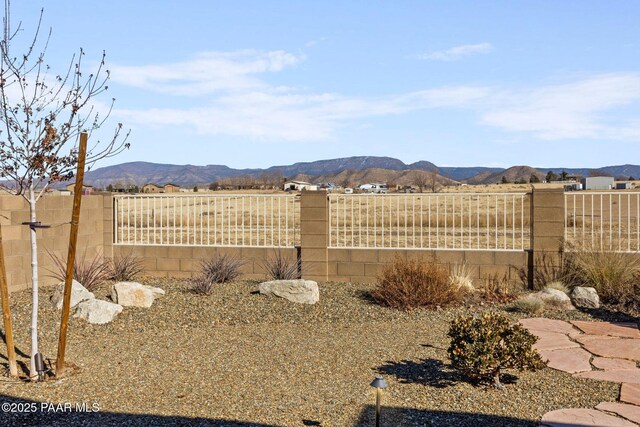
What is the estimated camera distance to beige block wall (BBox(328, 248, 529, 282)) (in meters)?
11.5

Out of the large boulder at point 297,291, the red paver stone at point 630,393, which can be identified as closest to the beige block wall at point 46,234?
the large boulder at point 297,291

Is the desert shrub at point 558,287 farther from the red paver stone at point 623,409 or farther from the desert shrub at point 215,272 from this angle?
the desert shrub at point 215,272

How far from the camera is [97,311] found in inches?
333

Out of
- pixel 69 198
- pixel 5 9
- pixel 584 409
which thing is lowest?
pixel 584 409

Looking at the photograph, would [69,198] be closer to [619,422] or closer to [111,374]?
[111,374]

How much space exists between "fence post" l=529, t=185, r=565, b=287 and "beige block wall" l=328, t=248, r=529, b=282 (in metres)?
0.27

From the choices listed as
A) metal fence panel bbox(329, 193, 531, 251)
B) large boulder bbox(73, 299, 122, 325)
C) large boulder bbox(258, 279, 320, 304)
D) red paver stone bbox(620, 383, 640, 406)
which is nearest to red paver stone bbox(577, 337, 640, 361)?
red paver stone bbox(620, 383, 640, 406)

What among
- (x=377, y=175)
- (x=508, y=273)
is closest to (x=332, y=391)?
(x=508, y=273)

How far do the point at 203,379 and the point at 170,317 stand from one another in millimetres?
3006

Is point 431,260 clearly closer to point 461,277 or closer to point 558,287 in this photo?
point 461,277

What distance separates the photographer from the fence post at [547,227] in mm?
11211

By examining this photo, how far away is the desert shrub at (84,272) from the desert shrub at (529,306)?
7.00m

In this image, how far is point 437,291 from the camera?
9.59m

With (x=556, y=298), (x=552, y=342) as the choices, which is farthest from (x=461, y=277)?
(x=552, y=342)
